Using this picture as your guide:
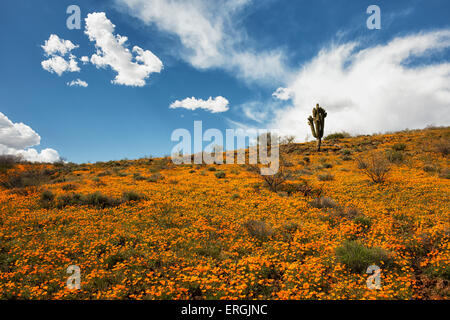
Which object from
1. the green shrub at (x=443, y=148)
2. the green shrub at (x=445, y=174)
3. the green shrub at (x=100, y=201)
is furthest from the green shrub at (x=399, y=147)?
the green shrub at (x=100, y=201)

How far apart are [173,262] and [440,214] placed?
33.1 feet

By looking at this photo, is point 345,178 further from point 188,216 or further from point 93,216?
point 93,216

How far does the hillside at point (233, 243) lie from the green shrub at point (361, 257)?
24 millimetres

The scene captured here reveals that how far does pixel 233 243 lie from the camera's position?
7230 millimetres

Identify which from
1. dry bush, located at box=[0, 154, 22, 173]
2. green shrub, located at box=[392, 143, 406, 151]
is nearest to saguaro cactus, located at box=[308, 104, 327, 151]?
green shrub, located at box=[392, 143, 406, 151]

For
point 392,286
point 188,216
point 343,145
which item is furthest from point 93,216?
point 343,145

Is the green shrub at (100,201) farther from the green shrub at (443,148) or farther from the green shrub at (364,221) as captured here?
the green shrub at (443,148)

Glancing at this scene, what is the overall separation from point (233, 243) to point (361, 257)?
142 inches

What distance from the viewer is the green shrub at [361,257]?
5.51 meters

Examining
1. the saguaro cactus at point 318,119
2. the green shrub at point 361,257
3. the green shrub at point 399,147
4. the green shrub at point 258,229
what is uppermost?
the saguaro cactus at point 318,119

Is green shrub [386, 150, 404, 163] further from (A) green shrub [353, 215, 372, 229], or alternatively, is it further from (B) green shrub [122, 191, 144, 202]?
(B) green shrub [122, 191, 144, 202]

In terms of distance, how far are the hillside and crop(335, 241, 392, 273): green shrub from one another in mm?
24

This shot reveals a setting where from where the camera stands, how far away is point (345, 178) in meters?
16.2

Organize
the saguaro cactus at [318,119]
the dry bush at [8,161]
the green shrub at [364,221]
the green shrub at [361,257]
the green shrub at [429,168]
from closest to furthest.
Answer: the green shrub at [361,257] → the green shrub at [364,221] → the green shrub at [429,168] → the dry bush at [8,161] → the saguaro cactus at [318,119]
